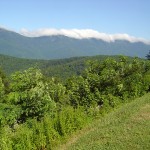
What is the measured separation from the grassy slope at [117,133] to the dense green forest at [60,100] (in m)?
0.79

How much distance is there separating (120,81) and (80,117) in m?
11.9

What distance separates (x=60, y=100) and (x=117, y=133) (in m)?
13.3

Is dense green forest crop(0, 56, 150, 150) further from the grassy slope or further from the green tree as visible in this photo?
the grassy slope

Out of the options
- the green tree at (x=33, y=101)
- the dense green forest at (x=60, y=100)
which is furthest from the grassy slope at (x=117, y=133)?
the green tree at (x=33, y=101)

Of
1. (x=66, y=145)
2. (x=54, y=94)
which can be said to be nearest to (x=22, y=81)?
(x=54, y=94)

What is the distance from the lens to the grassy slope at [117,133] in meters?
15.2

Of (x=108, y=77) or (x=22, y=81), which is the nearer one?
(x=22, y=81)

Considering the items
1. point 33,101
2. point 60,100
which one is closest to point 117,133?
point 33,101

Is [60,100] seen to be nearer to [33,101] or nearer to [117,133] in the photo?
[33,101]

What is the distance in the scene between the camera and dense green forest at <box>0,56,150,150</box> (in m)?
15.6

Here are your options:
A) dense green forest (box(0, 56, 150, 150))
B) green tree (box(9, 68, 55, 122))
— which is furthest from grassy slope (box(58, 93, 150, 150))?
green tree (box(9, 68, 55, 122))

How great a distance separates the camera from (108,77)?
1170 inches

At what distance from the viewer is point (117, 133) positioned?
16578 mm

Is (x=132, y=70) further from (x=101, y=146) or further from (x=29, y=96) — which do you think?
(x=101, y=146)
